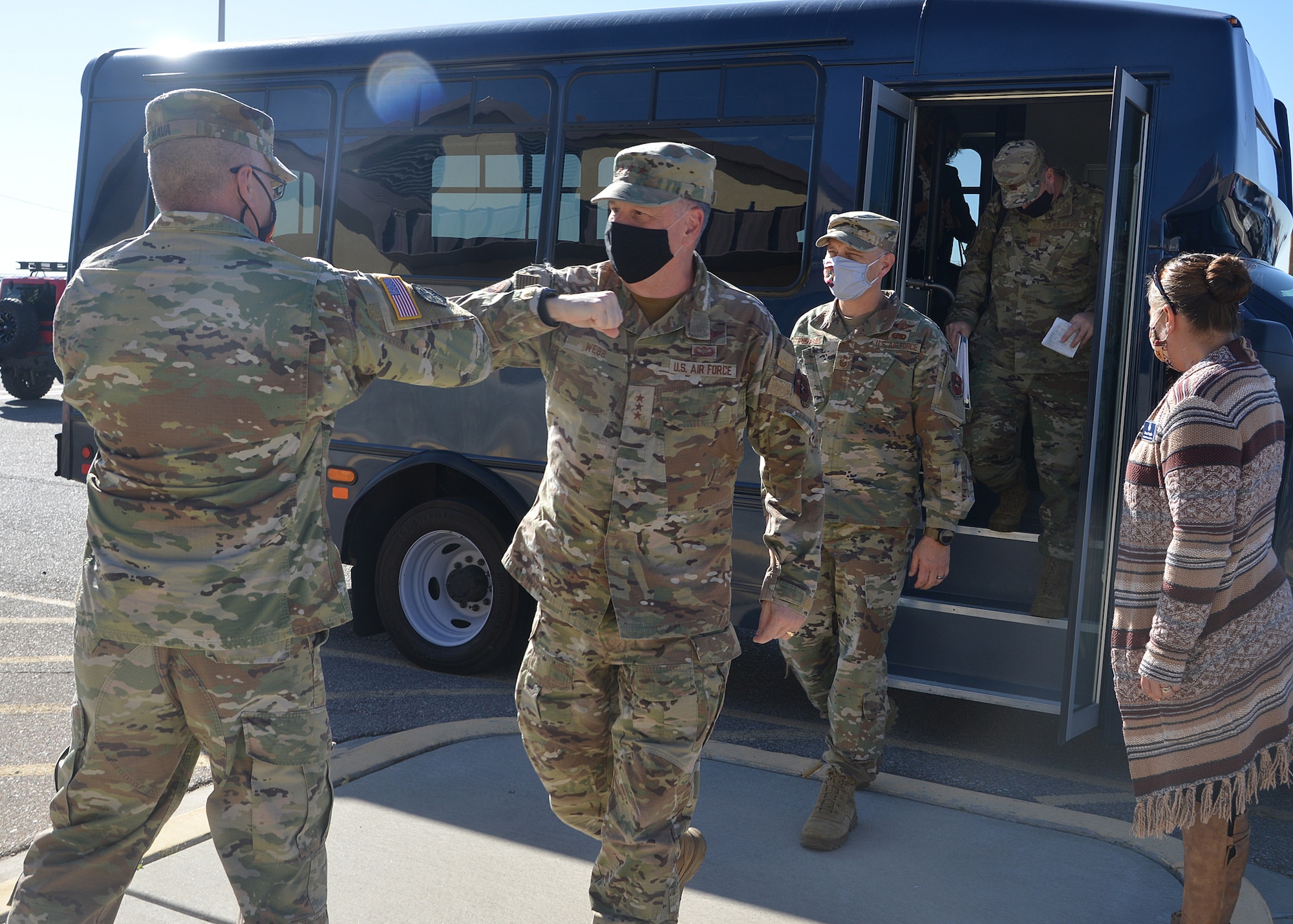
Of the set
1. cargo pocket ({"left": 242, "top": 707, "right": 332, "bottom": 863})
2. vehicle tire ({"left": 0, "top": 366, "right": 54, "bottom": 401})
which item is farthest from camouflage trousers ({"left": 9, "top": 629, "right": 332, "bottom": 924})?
vehicle tire ({"left": 0, "top": 366, "right": 54, "bottom": 401})

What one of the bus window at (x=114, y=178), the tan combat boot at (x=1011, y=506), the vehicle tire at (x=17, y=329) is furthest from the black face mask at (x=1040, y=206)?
the vehicle tire at (x=17, y=329)

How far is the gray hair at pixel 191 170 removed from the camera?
2236mm

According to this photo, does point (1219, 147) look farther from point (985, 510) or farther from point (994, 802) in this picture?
point (994, 802)

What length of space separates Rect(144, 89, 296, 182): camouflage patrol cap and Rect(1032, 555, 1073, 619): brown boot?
134 inches

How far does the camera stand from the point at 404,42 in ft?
17.7

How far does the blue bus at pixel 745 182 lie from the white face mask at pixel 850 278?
0.69 m

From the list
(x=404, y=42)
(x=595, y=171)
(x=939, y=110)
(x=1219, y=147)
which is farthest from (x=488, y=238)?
(x=1219, y=147)

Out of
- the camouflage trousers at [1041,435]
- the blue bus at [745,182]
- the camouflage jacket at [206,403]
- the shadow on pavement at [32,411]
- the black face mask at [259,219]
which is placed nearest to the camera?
the camouflage jacket at [206,403]

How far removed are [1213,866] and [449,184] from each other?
13.7ft

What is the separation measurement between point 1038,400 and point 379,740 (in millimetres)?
3032

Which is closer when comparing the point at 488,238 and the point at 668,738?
the point at 668,738

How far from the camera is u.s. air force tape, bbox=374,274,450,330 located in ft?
7.62

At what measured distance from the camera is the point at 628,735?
265cm

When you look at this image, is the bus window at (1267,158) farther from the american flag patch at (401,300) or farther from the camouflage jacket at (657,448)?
the american flag patch at (401,300)
